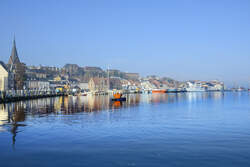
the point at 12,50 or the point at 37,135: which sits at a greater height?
the point at 12,50

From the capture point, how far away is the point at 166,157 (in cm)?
1778

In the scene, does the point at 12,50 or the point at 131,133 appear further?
the point at 12,50

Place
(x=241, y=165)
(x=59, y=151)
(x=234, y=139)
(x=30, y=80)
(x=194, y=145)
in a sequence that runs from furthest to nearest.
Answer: (x=30, y=80) → (x=234, y=139) → (x=194, y=145) → (x=59, y=151) → (x=241, y=165)

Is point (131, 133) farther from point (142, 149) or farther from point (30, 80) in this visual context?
point (30, 80)

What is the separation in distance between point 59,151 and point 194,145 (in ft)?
30.6

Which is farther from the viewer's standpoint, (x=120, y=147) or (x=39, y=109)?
(x=39, y=109)

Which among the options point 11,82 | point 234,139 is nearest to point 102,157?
point 234,139

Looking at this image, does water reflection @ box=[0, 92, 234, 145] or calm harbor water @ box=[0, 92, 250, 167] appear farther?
water reflection @ box=[0, 92, 234, 145]

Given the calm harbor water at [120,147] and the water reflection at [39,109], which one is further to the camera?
the water reflection at [39,109]

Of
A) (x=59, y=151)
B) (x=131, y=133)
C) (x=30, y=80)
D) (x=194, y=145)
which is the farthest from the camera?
(x=30, y=80)

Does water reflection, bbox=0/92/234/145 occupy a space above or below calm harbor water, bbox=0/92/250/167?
above

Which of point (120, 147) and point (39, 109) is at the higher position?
point (39, 109)

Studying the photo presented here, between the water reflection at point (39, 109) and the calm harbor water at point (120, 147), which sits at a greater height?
the water reflection at point (39, 109)

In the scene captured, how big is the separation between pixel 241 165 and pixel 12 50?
17747 centimetres
